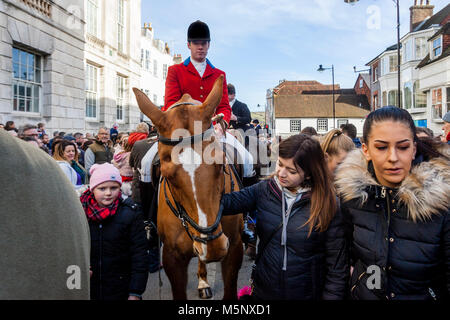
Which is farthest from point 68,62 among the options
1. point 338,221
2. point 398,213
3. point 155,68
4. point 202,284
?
point 155,68

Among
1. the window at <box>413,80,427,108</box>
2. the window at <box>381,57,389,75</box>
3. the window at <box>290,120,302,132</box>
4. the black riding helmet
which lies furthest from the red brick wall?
the window at <box>290,120,302,132</box>

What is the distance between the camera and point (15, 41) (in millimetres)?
11125

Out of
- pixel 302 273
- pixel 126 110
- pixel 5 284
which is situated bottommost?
pixel 302 273

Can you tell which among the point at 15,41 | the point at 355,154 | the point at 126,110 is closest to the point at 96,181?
the point at 355,154

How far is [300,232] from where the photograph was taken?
2.36m

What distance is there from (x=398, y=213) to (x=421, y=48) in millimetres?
38320

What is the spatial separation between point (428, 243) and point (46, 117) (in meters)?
14.5

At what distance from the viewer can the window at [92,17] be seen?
17.4m

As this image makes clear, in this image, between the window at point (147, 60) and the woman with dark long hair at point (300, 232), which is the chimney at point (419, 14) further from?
the woman with dark long hair at point (300, 232)

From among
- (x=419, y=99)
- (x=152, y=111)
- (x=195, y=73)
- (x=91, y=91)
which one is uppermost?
(x=419, y=99)

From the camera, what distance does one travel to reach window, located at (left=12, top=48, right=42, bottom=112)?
11.6 m

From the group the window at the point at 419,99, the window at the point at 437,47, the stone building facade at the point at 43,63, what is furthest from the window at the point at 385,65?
the stone building facade at the point at 43,63

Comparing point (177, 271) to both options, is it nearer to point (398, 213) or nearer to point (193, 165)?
point (193, 165)
